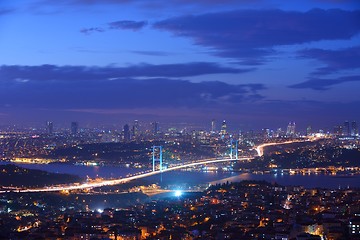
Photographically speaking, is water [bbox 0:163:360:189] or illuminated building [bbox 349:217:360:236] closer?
illuminated building [bbox 349:217:360:236]

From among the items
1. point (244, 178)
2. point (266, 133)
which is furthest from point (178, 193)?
point (266, 133)

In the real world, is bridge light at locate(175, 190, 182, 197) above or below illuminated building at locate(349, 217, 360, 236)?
below

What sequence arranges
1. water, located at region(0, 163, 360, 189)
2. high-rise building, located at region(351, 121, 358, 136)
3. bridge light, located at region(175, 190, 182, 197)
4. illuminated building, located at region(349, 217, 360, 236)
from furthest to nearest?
high-rise building, located at region(351, 121, 358, 136) → water, located at region(0, 163, 360, 189) → bridge light, located at region(175, 190, 182, 197) → illuminated building, located at region(349, 217, 360, 236)

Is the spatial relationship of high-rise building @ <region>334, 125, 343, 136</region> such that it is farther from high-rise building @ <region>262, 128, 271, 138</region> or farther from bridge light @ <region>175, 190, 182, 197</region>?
bridge light @ <region>175, 190, 182, 197</region>

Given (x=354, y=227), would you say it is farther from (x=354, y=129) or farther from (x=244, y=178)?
(x=354, y=129)

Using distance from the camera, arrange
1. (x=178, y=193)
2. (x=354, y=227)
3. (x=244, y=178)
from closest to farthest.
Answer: (x=354, y=227)
(x=178, y=193)
(x=244, y=178)

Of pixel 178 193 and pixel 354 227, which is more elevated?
pixel 354 227

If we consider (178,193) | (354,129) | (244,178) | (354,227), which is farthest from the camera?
(354,129)

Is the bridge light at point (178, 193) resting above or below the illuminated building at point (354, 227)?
below

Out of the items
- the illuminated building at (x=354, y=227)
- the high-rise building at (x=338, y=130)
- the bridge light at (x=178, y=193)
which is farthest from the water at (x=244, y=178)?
the high-rise building at (x=338, y=130)

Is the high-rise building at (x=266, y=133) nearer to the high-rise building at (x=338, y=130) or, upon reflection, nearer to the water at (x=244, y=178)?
the high-rise building at (x=338, y=130)

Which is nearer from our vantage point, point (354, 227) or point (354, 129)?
point (354, 227)

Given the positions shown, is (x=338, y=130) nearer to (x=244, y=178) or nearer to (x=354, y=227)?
(x=244, y=178)

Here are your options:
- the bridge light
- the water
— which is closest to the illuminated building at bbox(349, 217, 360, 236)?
the bridge light
